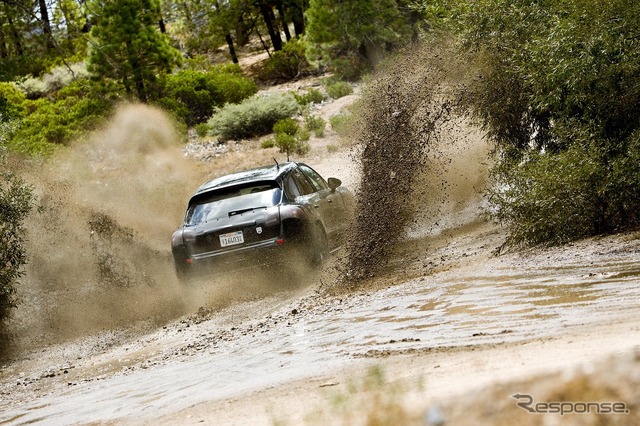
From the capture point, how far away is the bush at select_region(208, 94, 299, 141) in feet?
106

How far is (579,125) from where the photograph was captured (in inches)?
447

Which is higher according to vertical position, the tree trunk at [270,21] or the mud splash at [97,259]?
the tree trunk at [270,21]

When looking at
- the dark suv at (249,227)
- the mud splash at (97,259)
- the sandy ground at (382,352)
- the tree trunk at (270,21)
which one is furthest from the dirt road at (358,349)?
the tree trunk at (270,21)

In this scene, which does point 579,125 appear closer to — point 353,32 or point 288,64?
point 353,32

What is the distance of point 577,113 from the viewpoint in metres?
11.9

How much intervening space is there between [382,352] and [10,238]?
6.95 metres

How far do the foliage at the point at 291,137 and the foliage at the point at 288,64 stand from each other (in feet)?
45.1

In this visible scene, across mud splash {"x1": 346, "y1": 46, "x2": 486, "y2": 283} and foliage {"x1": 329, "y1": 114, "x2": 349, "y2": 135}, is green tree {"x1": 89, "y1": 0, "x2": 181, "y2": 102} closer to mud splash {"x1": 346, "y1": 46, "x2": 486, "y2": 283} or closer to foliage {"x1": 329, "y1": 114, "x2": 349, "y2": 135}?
foliage {"x1": 329, "y1": 114, "x2": 349, "y2": 135}

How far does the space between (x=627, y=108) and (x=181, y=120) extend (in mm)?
25221

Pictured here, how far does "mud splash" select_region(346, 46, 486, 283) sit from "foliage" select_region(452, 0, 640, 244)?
1.62 meters

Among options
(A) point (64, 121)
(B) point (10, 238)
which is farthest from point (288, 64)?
(B) point (10, 238)

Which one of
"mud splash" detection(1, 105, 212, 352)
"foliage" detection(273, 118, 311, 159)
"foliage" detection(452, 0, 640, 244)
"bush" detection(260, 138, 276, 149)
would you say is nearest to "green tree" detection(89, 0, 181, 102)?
"foliage" detection(273, 118, 311, 159)

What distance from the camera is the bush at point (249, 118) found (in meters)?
32.3

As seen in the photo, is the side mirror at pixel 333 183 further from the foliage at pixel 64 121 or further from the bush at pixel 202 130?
the foliage at pixel 64 121
